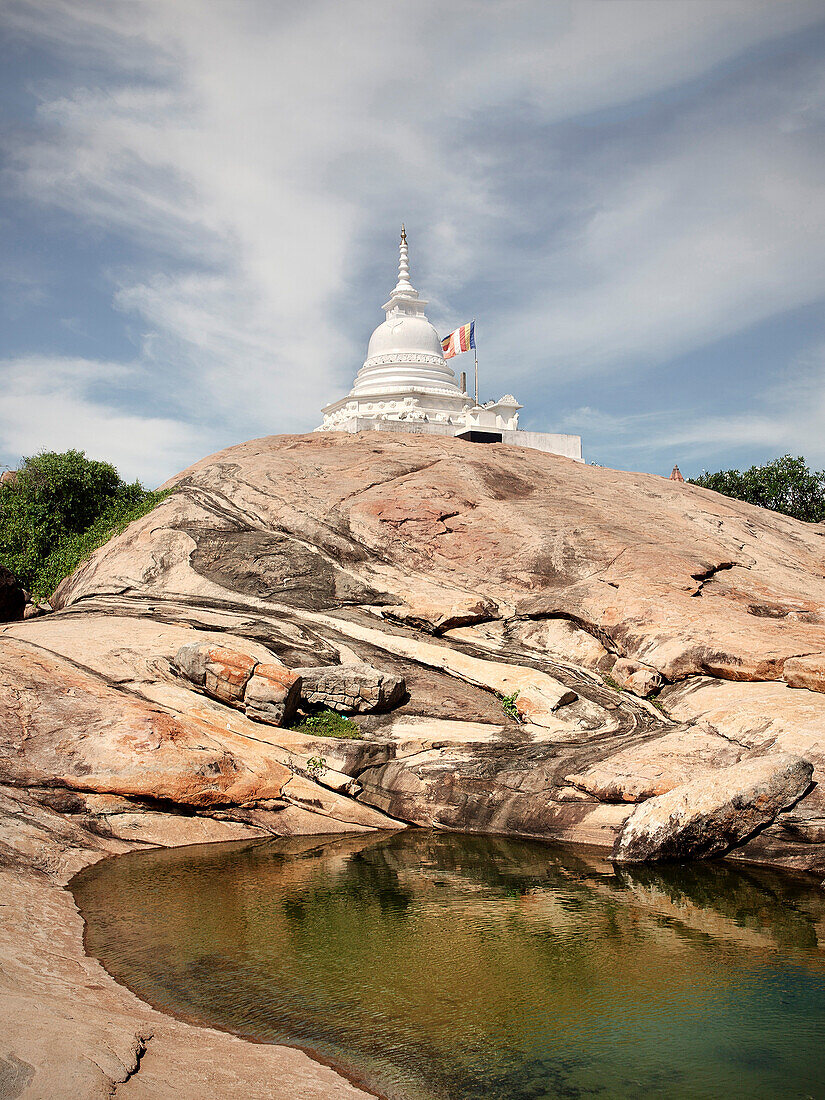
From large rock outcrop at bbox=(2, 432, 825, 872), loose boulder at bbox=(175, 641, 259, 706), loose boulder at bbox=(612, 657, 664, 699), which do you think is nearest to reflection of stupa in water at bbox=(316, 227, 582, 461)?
large rock outcrop at bbox=(2, 432, 825, 872)

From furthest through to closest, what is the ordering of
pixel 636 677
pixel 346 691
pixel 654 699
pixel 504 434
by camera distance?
pixel 504 434 < pixel 636 677 < pixel 654 699 < pixel 346 691

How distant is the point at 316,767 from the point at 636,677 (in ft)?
21.5

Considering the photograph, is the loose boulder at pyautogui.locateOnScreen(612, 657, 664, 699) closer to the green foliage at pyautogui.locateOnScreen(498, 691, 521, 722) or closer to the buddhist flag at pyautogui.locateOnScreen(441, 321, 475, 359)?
the green foliage at pyautogui.locateOnScreen(498, 691, 521, 722)

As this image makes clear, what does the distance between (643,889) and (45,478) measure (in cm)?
2254

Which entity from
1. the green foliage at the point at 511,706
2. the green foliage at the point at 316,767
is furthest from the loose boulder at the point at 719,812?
the green foliage at the point at 316,767

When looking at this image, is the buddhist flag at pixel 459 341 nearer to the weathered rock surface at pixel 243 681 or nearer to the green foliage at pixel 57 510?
the green foliage at pixel 57 510

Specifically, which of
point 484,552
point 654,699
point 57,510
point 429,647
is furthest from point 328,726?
point 57,510

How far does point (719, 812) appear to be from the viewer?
37.3 ft

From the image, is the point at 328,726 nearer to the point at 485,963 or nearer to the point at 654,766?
the point at 654,766

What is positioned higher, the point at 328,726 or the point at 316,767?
the point at 328,726

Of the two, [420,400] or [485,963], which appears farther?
[420,400]

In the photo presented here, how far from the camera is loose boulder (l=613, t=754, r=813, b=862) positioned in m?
11.4

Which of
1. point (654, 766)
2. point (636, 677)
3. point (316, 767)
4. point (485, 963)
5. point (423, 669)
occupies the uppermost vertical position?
→ point (636, 677)

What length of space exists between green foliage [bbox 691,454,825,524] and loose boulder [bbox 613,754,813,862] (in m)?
34.4
